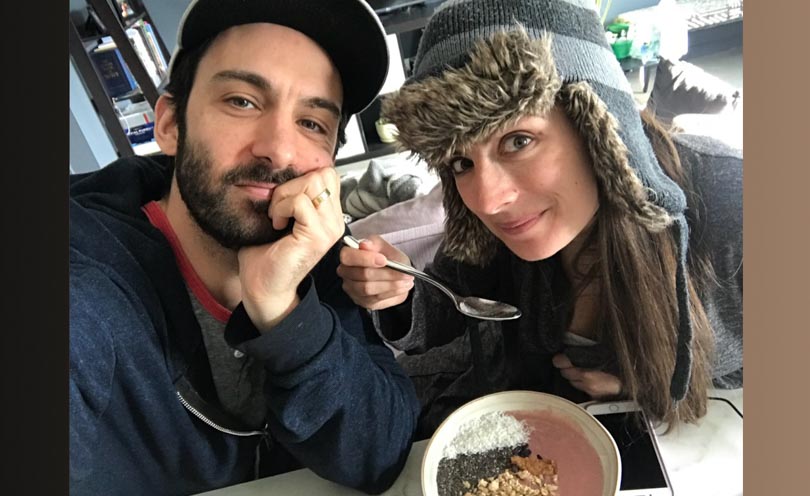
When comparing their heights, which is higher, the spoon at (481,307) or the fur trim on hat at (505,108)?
the fur trim on hat at (505,108)

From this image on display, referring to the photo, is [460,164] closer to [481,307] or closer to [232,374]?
[481,307]

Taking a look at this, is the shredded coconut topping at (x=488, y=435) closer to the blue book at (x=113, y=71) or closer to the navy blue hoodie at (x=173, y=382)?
the navy blue hoodie at (x=173, y=382)

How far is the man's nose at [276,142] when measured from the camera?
1.67 ft

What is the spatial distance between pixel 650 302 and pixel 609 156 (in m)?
0.20

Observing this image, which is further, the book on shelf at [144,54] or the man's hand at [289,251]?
the book on shelf at [144,54]

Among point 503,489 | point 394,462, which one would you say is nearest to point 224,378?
point 394,462

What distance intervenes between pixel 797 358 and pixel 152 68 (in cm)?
77

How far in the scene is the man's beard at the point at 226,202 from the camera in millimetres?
513

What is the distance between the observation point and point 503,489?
516 mm

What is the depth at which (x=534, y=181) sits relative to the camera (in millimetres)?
512

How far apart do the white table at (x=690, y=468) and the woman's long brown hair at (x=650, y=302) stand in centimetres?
2

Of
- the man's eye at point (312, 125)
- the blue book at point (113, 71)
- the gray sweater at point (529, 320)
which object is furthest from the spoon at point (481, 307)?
the blue book at point (113, 71)

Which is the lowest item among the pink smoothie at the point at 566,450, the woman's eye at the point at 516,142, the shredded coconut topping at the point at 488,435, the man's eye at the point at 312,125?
the pink smoothie at the point at 566,450
